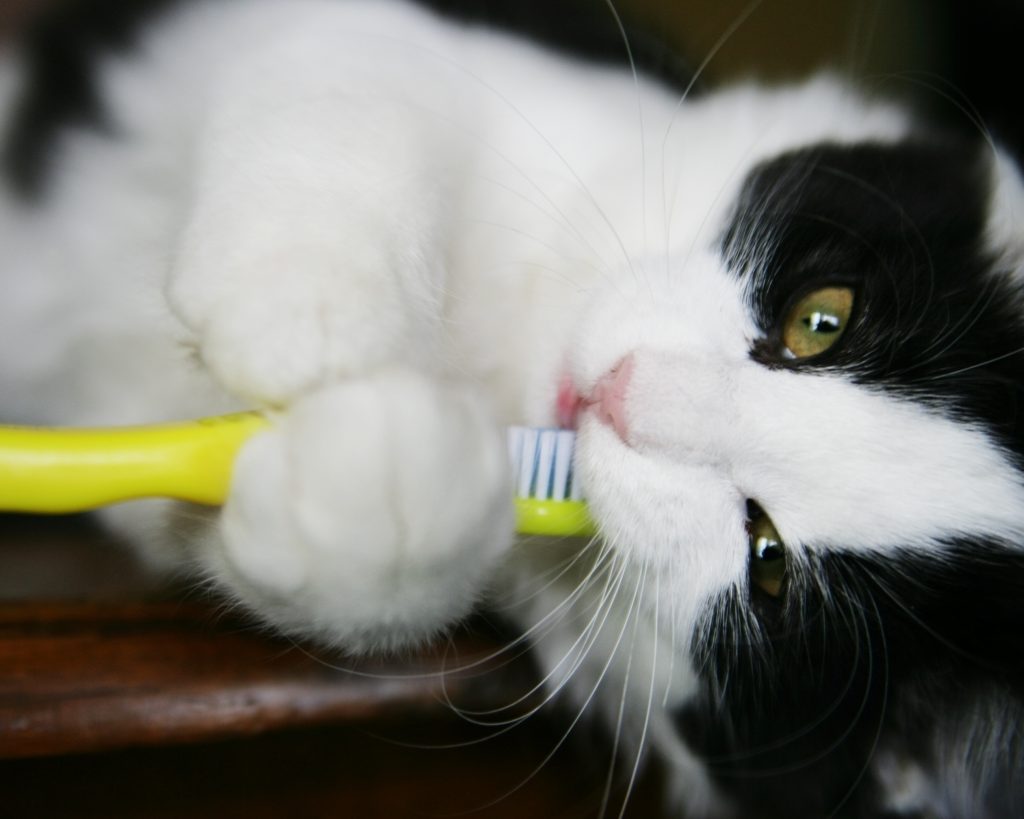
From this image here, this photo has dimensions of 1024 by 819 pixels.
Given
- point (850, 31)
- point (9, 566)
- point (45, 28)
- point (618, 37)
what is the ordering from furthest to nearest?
point (850, 31) < point (618, 37) < point (45, 28) < point (9, 566)

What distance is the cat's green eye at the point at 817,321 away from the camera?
0.91 meters

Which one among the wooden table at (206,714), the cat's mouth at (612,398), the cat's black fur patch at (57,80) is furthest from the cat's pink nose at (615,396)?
the cat's black fur patch at (57,80)

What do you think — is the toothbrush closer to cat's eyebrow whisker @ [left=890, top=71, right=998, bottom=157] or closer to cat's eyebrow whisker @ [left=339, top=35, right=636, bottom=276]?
cat's eyebrow whisker @ [left=339, top=35, right=636, bottom=276]

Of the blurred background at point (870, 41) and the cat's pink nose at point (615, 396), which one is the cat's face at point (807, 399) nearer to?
the cat's pink nose at point (615, 396)

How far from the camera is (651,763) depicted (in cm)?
113

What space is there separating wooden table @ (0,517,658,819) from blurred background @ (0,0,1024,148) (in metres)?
0.89

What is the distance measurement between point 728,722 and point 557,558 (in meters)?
0.27

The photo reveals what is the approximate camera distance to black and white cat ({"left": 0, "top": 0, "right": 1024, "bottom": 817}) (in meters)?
0.73

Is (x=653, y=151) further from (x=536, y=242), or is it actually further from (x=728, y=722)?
(x=728, y=722)

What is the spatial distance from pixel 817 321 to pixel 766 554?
9.9 inches

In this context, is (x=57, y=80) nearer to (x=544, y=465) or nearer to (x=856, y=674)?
(x=544, y=465)

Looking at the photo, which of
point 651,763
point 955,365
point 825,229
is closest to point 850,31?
point 825,229

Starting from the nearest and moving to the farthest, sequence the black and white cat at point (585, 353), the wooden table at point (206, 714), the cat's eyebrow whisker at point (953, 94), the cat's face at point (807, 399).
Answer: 1. the wooden table at point (206, 714)
2. the black and white cat at point (585, 353)
3. the cat's face at point (807, 399)
4. the cat's eyebrow whisker at point (953, 94)

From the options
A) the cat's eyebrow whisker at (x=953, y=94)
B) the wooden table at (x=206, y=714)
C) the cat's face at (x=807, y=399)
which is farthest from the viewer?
the cat's eyebrow whisker at (x=953, y=94)
